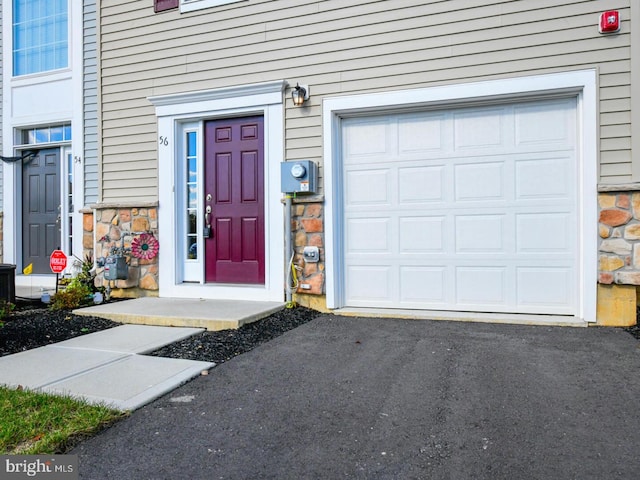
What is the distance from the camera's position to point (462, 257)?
457 centimetres

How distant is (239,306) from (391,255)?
1.63 m

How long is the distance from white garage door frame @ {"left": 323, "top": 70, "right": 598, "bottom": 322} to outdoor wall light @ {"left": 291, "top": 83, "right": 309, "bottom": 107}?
0.23 m

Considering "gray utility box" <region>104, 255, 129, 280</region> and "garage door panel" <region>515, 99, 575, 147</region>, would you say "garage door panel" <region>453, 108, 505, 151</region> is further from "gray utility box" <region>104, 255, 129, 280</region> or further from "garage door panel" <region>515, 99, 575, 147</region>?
"gray utility box" <region>104, 255, 129, 280</region>

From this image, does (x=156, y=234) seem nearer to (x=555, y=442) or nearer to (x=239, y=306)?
(x=239, y=306)

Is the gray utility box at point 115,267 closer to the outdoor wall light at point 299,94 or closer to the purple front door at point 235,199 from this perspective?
the purple front door at point 235,199

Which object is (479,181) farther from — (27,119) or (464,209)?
(27,119)

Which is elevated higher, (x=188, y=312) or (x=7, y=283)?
(x=7, y=283)

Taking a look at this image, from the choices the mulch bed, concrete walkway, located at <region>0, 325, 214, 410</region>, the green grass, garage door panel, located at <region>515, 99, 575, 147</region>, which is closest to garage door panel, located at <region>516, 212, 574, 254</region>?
garage door panel, located at <region>515, 99, 575, 147</region>

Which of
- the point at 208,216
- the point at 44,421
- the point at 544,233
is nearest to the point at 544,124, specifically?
the point at 544,233

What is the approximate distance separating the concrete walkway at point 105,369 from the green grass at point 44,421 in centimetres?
11

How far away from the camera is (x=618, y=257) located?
13.2 ft

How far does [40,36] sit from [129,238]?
3549mm

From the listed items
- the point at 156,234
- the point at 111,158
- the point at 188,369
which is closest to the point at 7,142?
the point at 111,158

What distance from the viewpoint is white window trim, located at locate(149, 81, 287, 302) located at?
5.02 m
